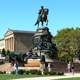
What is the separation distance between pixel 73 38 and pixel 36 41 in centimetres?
2774

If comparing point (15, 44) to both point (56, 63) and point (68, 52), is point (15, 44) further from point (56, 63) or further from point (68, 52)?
point (56, 63)

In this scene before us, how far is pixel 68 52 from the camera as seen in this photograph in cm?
9444

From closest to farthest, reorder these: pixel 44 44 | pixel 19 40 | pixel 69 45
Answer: pixel 44 44
pixel 69 45
pixel 19 40

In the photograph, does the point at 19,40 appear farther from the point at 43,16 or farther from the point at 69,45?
the point at 43,16

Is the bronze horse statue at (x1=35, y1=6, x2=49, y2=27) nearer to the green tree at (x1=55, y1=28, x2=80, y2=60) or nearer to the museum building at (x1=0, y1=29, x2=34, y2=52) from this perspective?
the green tree at (x1=55, y1=28, x2=80, y2=60)

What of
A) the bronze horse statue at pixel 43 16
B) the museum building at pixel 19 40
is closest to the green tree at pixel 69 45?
the bronze horse statue at pixel 43 16

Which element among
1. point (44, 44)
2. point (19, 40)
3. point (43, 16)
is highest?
Answer: point (19, 40)

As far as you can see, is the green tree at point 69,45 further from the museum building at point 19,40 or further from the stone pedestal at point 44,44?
the museum building at point 19,40

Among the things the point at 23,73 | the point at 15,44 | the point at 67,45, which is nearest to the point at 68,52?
the point at 67,45

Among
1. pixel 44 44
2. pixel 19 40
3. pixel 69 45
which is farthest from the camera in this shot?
pixel 19 40

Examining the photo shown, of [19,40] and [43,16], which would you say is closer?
[43,16]

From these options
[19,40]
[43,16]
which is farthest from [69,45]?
[19,40]

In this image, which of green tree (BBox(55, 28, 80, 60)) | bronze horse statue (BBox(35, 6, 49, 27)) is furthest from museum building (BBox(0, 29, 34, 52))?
bronze horse statue (BBox(35, 6, 49, 27))

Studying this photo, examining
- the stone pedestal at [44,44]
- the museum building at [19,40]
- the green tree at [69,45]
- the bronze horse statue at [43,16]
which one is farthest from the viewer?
the museum building at [19,40]
